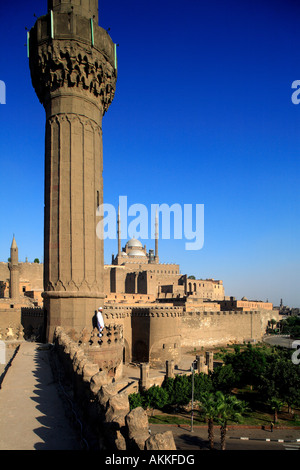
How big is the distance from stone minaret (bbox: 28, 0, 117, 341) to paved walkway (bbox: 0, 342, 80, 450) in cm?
738

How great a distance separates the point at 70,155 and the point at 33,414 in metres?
14.3

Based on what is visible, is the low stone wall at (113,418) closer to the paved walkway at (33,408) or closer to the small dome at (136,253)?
the paved walkway at (33,408)

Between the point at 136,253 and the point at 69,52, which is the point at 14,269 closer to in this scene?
the point at 69,52

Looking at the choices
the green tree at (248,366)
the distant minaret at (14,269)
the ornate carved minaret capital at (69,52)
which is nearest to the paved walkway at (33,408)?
the ornate carved minaret capital at (69,52)

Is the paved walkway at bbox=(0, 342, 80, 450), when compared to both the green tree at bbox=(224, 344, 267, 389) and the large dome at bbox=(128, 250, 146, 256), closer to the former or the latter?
the green tree at bbox=(224, 344, 267, 389)

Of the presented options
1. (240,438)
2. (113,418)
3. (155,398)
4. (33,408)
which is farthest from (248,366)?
(113,418)

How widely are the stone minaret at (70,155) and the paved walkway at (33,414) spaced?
738 cm

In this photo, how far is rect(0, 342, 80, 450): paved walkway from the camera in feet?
18.7

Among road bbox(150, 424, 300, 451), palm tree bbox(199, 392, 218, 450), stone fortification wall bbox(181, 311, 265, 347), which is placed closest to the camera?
palm tree bbox(199, 392, 218, 450)

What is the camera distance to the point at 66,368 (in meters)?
9.75

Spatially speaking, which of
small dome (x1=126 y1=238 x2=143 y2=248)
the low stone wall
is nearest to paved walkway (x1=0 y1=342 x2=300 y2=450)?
the low stone wall

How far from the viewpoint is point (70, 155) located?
19094 mm

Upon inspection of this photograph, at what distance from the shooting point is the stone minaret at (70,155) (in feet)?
60.5

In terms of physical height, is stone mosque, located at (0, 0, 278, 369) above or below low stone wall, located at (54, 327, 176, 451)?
above
